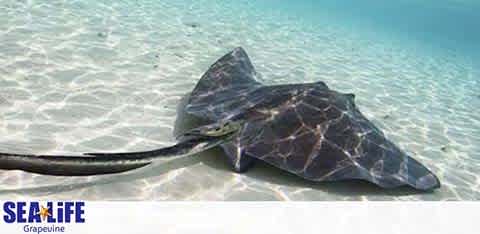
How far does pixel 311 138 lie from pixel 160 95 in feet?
11.7

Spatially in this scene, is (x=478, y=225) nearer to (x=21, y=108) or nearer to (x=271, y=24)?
(x=21, y=108)

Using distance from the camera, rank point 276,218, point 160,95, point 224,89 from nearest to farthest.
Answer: point 276,218, point 224,89, point 160,95

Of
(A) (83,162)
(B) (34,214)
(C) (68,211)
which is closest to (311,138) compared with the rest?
(A) (83,162)

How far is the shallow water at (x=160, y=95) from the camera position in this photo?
5270 millimetres

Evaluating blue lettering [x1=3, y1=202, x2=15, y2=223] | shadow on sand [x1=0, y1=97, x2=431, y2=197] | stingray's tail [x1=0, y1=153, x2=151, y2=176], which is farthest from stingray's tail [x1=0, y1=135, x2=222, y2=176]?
shadow on sand [x1=0, y1=97, x2=431, y2=197]

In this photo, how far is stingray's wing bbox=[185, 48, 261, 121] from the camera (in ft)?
20.6

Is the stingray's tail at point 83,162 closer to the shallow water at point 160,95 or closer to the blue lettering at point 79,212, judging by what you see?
the blue lettering at point 79,212

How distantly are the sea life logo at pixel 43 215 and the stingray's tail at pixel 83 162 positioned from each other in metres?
0.38

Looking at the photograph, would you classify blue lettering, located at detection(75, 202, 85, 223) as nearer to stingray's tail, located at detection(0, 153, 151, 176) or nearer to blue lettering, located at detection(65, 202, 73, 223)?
blue lettering, located at detection(65, 202, 73, 223)

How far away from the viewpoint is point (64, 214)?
3.92 meters

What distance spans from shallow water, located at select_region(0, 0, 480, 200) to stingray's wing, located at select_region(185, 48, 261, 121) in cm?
58

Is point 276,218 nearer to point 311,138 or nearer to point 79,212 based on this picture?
point 311,138

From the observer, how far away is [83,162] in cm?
376

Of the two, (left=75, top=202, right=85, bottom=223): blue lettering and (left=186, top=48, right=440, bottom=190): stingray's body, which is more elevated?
(left=186, top=48, right=440, bottom=190): stingray's body
